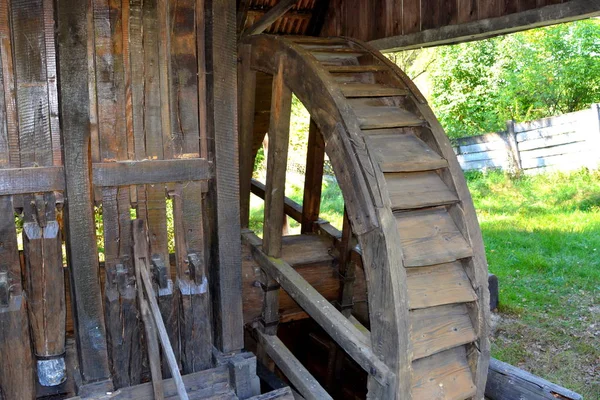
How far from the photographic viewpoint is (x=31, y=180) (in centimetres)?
297

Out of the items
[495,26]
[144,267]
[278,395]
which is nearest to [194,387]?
[278,395]

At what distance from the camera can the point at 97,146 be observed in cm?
308

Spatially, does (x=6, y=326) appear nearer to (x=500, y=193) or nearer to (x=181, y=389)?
(x=181, y=389)

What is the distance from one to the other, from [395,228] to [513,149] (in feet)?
33.0

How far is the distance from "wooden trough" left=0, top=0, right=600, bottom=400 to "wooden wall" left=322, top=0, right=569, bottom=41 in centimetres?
9

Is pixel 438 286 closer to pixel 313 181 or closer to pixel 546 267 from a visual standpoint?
pixel 313 181

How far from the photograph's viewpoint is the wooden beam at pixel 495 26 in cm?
334

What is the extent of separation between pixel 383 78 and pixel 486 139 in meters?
9.39

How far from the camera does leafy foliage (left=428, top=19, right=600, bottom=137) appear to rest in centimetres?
1321

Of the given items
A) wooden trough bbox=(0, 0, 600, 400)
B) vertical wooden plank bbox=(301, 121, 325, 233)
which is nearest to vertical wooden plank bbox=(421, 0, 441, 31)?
wooden trough bbox=(0, 0, 600, 400)

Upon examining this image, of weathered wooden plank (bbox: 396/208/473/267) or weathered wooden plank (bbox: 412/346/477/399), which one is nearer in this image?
weathered wooden plank (bbox: 412/346/477/399)

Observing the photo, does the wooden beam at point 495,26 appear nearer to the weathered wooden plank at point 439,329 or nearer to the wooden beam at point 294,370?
the weathered wooden plank at point 439,329

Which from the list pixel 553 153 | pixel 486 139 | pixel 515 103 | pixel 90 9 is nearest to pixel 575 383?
pixel 90 9

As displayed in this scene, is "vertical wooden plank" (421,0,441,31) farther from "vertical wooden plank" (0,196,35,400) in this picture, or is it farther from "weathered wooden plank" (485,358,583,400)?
"vertical wooden plank" (0,196,35,400)
